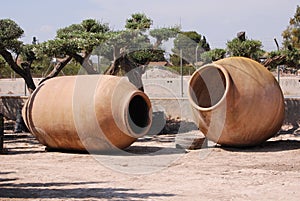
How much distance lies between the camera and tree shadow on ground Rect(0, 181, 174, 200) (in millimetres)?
7375

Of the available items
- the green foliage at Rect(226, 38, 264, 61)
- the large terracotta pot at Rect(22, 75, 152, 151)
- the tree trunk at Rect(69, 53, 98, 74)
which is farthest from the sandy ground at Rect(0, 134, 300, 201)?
the tree trunk at Rect(69, 53, 98, 74)

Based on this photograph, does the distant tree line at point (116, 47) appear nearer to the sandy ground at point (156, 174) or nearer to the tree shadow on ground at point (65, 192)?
the sandy ground at point (156, 174)

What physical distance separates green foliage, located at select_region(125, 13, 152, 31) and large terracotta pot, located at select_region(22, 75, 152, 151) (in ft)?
16.7

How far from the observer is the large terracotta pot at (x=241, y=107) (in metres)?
11.0

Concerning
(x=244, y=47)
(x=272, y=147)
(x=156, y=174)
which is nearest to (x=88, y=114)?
(x=156, y=174)

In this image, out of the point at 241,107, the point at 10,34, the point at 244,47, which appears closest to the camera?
the point at 241,107

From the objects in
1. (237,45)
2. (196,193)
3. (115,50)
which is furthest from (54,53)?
(196,193)

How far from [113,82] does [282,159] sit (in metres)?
3.49

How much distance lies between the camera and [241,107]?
36.2 feet

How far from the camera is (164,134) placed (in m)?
15.6

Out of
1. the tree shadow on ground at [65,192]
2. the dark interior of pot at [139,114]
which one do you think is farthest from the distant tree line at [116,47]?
the tree shadow on ground at [65,192]

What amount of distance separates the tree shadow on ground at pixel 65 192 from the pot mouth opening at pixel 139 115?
2902 mm

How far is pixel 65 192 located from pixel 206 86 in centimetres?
567

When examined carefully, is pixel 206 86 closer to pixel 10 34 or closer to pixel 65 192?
pixel 10 34
